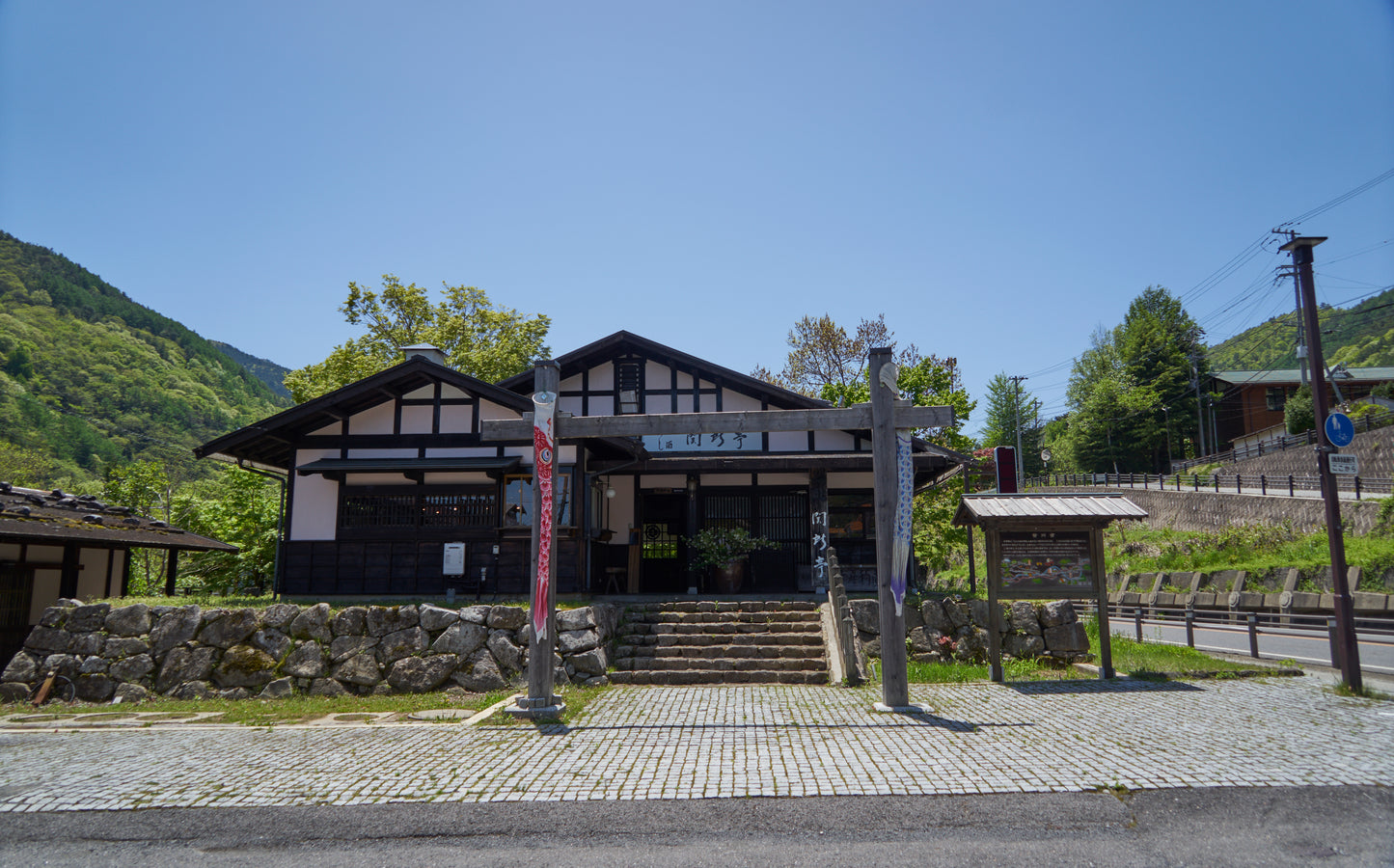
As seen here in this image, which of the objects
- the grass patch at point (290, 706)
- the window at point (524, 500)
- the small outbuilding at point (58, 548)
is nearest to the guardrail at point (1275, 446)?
the window at point (524, 500)

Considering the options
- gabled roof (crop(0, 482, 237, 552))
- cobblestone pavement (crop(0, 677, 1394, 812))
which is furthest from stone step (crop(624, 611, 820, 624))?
gabled roof (crop(0, 482, 237, 552))

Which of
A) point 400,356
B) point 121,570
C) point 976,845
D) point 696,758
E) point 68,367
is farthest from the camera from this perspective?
point 68,367

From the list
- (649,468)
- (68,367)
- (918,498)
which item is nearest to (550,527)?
(649,468)

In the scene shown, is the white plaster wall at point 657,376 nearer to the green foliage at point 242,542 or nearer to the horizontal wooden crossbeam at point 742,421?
the horizontal wooden crossbeam at point 742,421

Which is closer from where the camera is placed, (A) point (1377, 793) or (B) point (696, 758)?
(A) point (1377, 793)

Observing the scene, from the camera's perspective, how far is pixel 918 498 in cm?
2475

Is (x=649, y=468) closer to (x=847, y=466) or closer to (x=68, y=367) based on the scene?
(x=847, y=466)

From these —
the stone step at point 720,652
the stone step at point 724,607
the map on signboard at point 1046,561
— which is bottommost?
the stone step at point 720,652

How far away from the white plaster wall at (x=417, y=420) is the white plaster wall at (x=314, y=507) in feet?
4.95

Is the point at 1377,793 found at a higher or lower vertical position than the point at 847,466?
lower

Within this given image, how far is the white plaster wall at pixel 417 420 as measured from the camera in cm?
1502

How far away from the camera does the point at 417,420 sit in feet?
49.4

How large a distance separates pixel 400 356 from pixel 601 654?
72.8 feet

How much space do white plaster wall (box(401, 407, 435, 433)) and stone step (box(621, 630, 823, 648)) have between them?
6073 millimetres
